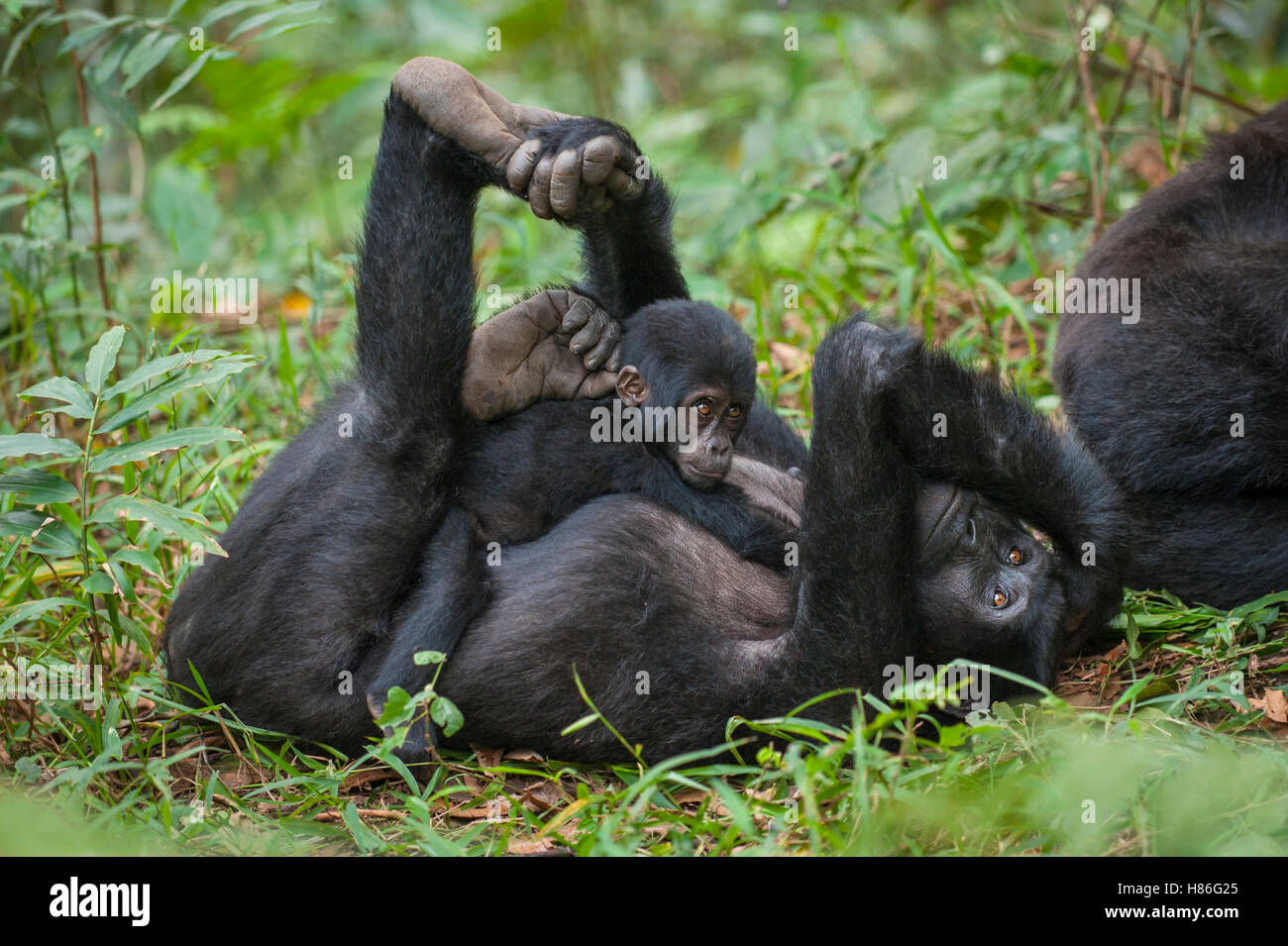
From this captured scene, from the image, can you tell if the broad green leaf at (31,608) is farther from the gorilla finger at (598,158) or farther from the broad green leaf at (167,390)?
the gorilla finger at (598,158)

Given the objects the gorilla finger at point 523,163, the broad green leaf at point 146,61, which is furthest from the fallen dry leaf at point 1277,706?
the broad green leaf at point 146,61

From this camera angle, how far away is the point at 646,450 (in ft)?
11.7

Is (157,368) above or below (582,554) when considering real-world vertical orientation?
above

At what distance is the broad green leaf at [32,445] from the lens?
3125 mm

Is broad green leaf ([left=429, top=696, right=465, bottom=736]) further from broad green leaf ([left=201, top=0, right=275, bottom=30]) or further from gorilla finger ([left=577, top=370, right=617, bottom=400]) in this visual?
broad green leaf ([left=201, top=0, right=275, bottom=30])

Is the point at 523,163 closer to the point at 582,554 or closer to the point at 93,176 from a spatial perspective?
the point at 582,554

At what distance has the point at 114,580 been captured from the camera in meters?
3.36

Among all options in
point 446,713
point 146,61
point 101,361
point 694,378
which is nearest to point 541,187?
point 694,378

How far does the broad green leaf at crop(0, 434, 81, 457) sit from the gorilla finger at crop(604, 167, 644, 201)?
1613 millimetres

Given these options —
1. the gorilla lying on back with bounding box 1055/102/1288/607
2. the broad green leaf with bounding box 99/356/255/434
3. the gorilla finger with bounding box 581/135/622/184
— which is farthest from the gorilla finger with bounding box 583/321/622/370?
the gorilla lying on back with bounding box 1055/102/1288/607

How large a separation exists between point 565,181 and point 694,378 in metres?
0.65

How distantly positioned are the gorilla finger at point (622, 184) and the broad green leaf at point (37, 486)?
1.69 meters

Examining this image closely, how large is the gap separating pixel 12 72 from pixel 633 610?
5606mm

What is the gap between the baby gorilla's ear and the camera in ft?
11.7
